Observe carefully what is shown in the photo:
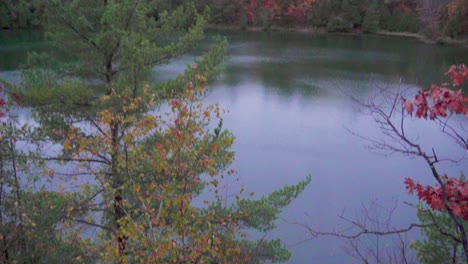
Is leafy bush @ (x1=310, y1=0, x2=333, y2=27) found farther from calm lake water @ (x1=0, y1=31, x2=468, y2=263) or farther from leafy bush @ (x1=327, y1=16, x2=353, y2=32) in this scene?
calm lake water @ (x1=0, y1=31, x2=468, y2=263)

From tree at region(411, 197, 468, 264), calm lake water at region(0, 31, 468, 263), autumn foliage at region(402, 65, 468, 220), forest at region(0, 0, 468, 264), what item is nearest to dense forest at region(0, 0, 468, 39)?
calm lake water at region(0, 31, 468, 263)

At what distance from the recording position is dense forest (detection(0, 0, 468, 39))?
27.7 m

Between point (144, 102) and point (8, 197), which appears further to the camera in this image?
point (144, 102)

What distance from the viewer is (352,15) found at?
3175cm

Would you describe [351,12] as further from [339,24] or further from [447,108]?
[447,108]

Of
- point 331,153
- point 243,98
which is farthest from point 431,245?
point 243,98

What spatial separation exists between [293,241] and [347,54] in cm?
1759

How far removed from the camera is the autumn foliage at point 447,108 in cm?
204

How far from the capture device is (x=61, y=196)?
454 centimetres

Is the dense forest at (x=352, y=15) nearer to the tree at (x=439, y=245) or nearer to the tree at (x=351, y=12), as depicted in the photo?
the tree at (x=351, y=12)

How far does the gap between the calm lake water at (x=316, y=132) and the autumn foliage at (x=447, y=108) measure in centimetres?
151

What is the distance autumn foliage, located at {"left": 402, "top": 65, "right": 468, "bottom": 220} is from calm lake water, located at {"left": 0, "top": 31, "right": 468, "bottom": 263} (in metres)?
1.51

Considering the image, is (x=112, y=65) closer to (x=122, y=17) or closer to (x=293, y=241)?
(x=122, y=17)

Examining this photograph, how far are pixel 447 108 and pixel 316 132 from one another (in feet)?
30.5
